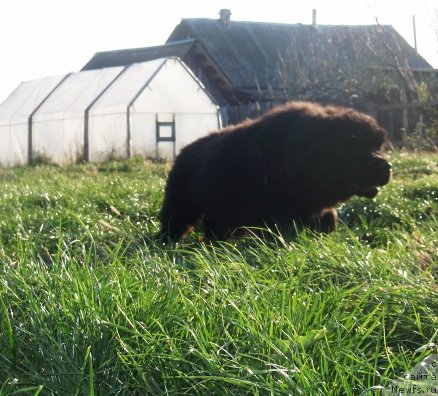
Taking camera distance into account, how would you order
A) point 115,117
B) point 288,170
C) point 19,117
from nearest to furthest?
point 288,170
point 115,117
point 19,117

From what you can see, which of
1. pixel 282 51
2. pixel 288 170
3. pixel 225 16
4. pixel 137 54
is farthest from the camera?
pixel 225 16

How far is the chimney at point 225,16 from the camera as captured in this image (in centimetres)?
3819

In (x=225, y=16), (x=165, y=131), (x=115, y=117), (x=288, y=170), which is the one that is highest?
(x=225, y=16)

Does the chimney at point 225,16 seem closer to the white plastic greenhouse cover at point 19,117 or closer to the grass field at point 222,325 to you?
the white plastic greenhouse cover at point 19,117

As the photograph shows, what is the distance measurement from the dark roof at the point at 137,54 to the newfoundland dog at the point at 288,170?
2661cm

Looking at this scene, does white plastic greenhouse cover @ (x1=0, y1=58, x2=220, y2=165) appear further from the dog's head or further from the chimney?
the chimney

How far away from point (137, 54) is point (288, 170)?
96.4 feet

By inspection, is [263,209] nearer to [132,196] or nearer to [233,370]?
[132,196]

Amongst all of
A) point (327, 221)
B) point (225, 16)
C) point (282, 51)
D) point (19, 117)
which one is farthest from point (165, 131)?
point (225, 16)

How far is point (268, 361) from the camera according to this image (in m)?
3.27

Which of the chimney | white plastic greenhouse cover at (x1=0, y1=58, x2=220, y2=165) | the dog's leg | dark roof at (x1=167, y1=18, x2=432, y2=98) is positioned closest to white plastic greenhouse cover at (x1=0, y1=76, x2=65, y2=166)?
white plastic greenhouse cover at (x1=0, y1=58, x2=220, y2=165)

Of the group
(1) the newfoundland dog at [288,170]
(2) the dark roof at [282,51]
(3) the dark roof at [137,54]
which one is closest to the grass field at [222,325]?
(1) the newfoundland dog at [288,170]

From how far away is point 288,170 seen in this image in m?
7.24

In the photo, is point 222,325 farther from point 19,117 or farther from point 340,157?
point 19,117
